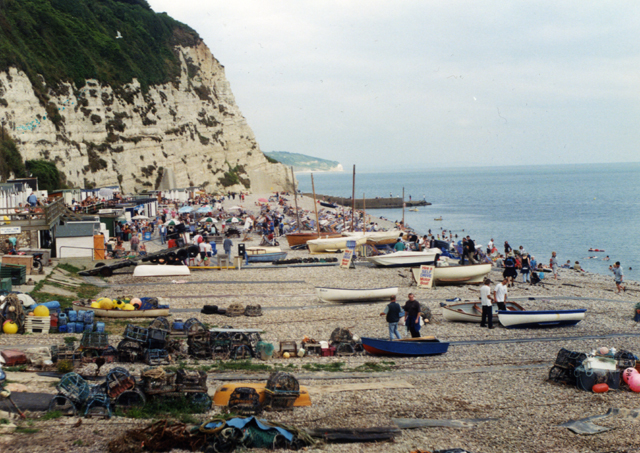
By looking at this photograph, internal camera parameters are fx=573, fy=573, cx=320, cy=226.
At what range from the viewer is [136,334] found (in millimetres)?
12695

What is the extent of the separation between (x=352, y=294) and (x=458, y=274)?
613 centimetres

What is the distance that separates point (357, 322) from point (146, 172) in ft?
187

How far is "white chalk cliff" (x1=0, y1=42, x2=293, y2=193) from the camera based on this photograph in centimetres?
5053

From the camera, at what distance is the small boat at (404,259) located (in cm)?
2950

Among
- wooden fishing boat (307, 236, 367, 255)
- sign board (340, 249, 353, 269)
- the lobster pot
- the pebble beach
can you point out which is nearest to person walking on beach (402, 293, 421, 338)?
the pebble beach

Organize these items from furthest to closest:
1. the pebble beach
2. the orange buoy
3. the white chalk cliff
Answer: the white chalk cliff, the orange buoy, the pebble beach

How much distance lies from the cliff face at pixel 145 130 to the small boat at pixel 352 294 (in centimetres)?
3715

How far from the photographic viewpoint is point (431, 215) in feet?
293

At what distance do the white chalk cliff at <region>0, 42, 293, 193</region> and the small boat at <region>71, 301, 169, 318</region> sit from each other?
118ft

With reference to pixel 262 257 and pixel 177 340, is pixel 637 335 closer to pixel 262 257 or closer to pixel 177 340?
pixel 177 340

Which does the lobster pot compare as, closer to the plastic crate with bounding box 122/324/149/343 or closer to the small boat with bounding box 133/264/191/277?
the plastic crate with bounding box 122/324/149/343

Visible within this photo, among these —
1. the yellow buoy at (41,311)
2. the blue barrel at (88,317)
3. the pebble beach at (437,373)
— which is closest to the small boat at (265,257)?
the pebble beach at (437,373)

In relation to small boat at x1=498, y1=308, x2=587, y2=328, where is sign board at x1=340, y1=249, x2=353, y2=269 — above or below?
above

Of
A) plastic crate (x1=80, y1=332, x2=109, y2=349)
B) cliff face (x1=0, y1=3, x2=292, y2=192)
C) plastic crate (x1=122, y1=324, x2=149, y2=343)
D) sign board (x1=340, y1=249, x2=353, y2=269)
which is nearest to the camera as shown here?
plastic crate (x1=80, y1=332, x2=109, y2=349)
